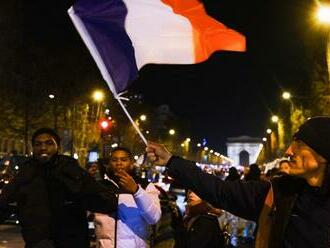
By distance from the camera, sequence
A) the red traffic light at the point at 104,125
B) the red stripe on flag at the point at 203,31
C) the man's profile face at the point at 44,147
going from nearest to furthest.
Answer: the man's profile face at the point at 44,147, the red stripe on flag at the point at 203,31, the red traffic light at the point at 104,125

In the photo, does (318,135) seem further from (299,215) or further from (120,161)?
(120,161)

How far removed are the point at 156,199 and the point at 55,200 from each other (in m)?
0.98

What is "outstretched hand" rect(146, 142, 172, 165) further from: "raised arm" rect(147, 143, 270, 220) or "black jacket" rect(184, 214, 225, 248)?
"black jacket" rect(184, 214, 225, 248)

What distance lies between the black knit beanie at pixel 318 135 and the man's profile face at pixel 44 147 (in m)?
2.38

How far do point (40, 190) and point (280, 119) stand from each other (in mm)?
73187

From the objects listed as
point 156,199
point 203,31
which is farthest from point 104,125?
point 156,199

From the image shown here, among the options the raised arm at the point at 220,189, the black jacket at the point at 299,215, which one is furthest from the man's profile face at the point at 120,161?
the black jacket at the point at 299,215

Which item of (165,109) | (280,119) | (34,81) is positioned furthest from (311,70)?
(165,109)

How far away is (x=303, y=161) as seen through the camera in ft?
10.1

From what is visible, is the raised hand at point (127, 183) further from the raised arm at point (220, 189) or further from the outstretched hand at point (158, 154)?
the raised arm at point (220, 189)

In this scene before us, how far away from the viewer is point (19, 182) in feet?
15.7

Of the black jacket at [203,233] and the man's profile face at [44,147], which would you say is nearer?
the man's profile face at [44,147]

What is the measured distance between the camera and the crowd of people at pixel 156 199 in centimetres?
300

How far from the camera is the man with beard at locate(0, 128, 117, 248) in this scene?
15.2 ft
